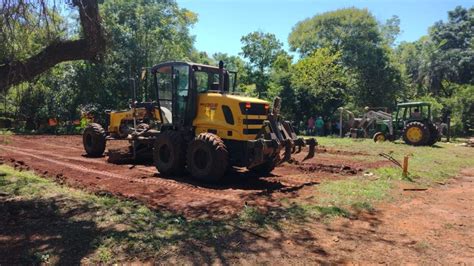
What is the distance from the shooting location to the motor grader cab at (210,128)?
9625 millimetres

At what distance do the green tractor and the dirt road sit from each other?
30.1ft

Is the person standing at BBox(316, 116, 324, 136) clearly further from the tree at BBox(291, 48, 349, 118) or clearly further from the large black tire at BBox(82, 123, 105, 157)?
the large black tire at BBox(82, 123, 105, 157)

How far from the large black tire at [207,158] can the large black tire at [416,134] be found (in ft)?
50.6

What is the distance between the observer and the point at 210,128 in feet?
33.8

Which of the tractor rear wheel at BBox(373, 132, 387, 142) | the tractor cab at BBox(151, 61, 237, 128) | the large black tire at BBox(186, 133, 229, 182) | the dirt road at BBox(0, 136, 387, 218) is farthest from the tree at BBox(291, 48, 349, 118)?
the large black tire at BBox(186, 133, 229, 182)

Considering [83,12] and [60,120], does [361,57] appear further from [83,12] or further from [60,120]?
[83,12]

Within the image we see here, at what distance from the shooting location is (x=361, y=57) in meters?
40.8

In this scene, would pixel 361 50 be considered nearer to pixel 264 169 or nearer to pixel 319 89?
pixel 319 89

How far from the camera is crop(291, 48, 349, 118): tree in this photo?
3331cm

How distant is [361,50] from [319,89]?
10360 mm

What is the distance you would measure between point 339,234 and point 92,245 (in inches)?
128

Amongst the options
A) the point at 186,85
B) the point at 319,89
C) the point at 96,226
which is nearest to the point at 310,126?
the point at 319,89

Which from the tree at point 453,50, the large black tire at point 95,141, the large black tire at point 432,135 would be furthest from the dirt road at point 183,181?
the tree at point 453,50

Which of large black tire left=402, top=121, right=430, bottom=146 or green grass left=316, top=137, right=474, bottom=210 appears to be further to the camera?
large black tire left=402, top=121, right=430, bottom=146
